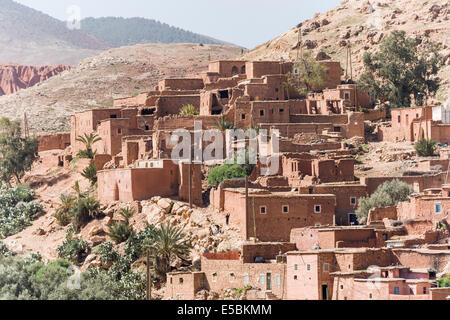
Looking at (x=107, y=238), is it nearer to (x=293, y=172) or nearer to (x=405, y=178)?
(x=293, y=172)

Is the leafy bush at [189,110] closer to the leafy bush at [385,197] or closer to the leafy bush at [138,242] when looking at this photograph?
the leafy bush at [138,242]

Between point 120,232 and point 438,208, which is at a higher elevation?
point 438,208

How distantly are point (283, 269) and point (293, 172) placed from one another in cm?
830

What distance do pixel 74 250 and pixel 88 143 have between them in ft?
34.9

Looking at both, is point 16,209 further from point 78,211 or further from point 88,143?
point 78,211

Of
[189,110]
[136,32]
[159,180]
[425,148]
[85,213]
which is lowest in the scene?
[85,213]

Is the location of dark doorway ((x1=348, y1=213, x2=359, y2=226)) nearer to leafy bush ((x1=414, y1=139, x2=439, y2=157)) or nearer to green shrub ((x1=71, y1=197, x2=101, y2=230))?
leafy bush ((x1=414, y1=139, x2=439, y2=157))

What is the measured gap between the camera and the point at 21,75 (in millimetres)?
103250

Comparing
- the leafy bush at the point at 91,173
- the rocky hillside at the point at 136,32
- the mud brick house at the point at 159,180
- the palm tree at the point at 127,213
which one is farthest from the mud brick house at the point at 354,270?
the rocky hillside at the point at 136,32

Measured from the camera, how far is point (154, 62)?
83312mm

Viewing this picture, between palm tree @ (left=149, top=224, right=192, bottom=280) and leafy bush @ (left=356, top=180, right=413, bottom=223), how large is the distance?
18.8 ft

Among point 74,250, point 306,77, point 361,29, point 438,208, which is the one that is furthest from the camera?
point 361,29

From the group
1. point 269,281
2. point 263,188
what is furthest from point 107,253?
point 269,281
